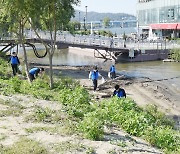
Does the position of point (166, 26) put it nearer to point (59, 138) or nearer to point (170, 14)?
point (170, 14)

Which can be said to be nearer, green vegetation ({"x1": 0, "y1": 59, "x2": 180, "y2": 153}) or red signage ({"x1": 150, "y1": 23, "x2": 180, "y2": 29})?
green vegetation ({"x1": 0, "y1": 59, "x2": 180, "y2": 153})

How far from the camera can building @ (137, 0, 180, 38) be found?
2458 inches

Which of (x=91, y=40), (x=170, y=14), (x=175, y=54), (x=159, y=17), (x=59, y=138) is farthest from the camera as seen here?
(x=159, y=17)

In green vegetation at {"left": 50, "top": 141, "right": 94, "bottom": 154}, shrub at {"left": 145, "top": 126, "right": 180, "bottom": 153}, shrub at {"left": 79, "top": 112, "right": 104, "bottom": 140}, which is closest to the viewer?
green vegetation at {"left": 50, "top": 141, "right": 94, "bottom": 154}

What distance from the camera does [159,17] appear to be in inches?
2680

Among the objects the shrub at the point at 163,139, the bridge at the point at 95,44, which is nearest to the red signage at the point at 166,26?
the bridge at the point at 95,44

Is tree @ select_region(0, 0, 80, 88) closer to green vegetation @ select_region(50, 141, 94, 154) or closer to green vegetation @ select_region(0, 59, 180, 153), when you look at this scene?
green vegetation @ select_region(0, 59, 180, 153)

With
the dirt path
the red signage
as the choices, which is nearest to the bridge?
the red signage

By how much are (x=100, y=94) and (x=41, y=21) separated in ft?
16.3

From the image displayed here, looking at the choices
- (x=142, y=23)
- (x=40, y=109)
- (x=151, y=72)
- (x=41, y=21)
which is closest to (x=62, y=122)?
(x=40, y=109)

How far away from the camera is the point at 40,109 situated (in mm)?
12109

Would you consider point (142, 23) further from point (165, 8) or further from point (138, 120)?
point (138, 120)

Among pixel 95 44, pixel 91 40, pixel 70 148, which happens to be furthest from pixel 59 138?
pixel 91 40

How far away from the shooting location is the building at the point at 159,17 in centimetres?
6242
